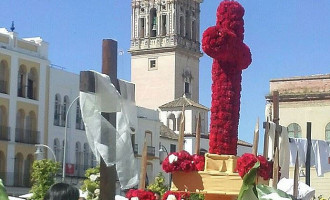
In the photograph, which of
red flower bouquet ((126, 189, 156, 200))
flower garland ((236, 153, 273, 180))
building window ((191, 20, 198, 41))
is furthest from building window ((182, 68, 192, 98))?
flower garland ((236, 153, 273, 180))

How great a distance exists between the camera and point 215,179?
9.46 m

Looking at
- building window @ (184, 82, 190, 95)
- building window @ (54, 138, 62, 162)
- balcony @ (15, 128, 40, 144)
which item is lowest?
building window @ (54, 138, 62, 162)

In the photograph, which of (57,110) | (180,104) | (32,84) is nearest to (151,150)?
(57,110)

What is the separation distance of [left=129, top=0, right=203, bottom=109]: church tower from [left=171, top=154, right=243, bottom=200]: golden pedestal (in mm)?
63829

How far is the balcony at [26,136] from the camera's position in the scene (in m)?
39.1

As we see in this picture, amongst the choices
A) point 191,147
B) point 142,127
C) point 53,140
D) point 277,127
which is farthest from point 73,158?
point 277,127

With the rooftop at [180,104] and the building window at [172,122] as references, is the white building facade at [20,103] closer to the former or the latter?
the building window at [172,122]

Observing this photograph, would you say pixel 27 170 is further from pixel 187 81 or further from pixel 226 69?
pixel 187 81

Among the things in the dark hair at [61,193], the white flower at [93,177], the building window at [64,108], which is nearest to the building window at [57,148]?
the building window at [64,108]

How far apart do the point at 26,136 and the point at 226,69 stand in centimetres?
3125

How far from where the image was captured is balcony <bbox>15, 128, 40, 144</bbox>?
39.1 m

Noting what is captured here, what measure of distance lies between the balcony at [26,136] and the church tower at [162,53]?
33537mm

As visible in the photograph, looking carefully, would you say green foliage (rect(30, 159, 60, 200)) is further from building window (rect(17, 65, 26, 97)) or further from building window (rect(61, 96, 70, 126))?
building window (rect(61, 96, 70, 126))

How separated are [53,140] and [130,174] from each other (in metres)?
33.6
